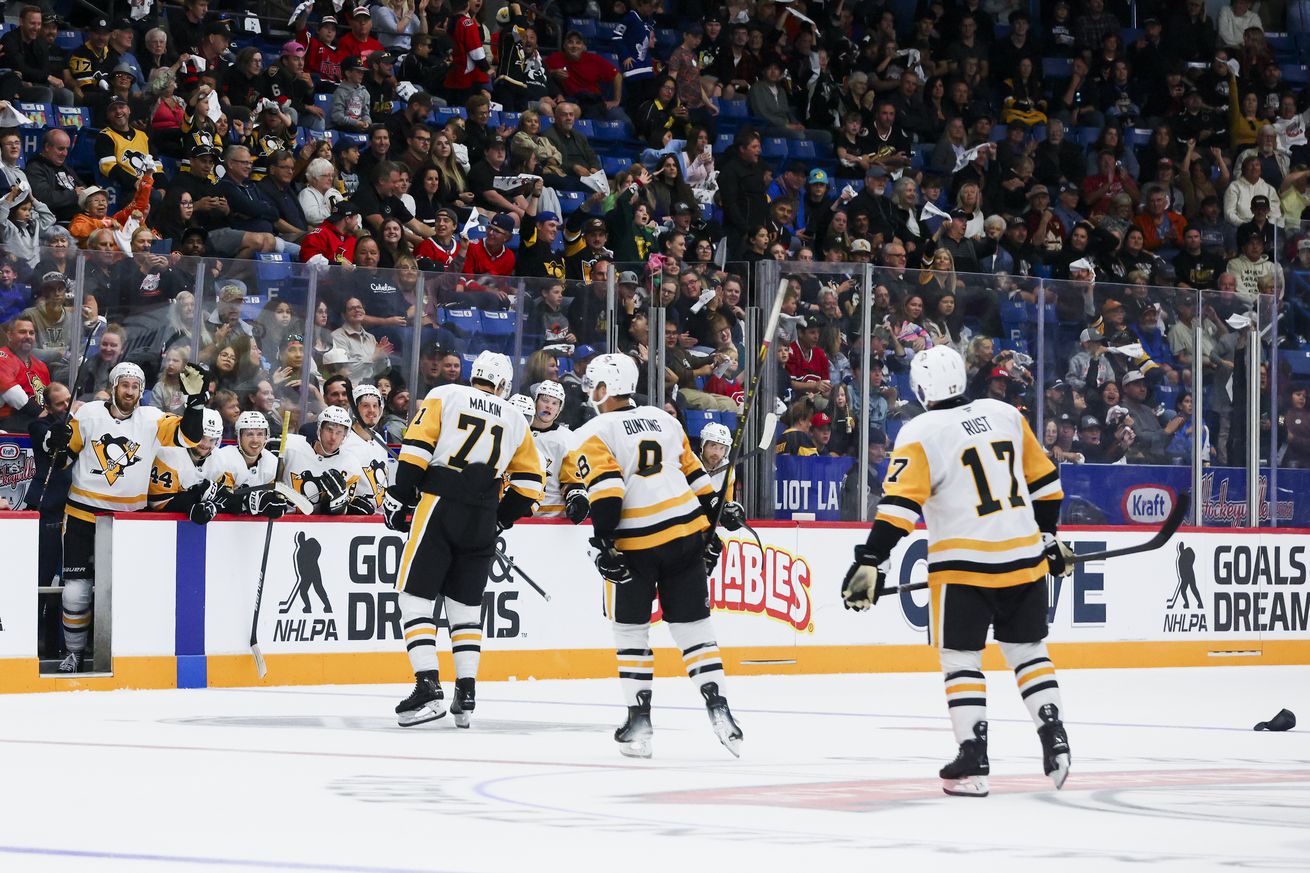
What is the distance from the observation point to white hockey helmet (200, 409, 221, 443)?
1107cm

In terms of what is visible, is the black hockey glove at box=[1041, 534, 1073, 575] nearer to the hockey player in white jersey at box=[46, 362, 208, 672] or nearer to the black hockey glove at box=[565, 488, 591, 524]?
the black hockey glove at box=[565, 488, 591, 524]

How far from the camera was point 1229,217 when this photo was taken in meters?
17.6

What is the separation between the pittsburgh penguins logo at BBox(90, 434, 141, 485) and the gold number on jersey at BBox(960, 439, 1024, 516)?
5.71 meters

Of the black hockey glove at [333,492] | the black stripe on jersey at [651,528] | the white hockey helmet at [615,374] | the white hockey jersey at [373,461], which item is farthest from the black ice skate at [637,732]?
the white hockey jersey at [373,461]

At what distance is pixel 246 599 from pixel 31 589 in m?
1.15

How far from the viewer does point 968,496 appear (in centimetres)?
665

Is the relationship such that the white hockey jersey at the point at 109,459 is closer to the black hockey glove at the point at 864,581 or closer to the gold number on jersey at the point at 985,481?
the black hockey glove at the point at 864,581

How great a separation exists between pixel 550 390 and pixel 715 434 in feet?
3.84

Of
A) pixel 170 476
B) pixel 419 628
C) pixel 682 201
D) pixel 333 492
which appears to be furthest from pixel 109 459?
pixel 682 201

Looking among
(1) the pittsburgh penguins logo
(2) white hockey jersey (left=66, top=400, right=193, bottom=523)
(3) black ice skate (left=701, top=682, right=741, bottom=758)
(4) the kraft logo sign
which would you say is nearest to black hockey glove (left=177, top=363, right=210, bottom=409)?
(2) white hockey jersey (left=66, top=400, right=193, bottom=523)

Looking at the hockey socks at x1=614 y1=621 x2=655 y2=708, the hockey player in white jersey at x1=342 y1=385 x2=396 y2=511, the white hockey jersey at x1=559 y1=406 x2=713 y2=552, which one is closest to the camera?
the hockey socks at x1=614 y1=621 x2=655 y2=708

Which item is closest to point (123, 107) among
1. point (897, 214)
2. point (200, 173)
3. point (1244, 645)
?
point (200, 173)

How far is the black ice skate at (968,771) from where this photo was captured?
20.4 feet

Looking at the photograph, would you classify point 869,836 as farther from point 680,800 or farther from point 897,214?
point 897,214
